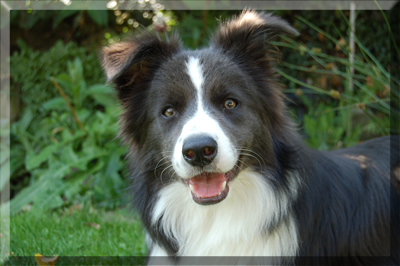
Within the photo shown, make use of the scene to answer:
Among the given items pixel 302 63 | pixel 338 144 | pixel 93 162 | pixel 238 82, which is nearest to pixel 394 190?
pixel 238 82

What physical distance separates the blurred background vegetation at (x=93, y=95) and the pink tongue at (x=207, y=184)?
2.18 m

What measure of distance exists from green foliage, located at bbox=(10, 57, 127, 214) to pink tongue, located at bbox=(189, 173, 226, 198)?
2.15 metres

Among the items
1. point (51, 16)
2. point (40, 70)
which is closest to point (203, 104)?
point (40, 70)

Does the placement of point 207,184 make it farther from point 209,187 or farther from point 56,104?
point 56,104

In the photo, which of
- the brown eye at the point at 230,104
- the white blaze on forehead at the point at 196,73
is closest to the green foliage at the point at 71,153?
the white blaze on forehead at the point at 196,73

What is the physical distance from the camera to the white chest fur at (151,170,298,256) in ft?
8.74

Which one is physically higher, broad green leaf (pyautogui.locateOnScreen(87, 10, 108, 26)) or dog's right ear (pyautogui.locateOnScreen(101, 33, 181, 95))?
broad green leaf (pyautogui.locateOnScreen(87, 10, 108, 26))

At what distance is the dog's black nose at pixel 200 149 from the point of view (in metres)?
2.26

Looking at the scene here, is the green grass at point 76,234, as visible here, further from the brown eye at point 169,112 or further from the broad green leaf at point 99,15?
the broad green leaf at point 99,15

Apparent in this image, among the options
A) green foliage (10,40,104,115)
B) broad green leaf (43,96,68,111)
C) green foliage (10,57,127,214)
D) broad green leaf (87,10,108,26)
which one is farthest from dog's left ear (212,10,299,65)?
green foliage (10,40,104,115)

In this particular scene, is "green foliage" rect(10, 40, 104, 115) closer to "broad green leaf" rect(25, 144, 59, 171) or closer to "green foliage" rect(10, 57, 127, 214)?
"green foliage" rect(10, 57, 127, 214)

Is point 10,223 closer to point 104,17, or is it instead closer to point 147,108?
point 147,108

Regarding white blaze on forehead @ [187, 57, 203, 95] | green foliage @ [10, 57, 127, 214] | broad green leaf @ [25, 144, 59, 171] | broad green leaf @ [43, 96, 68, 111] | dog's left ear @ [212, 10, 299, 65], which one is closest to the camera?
white blaze on forehead @ [187, 57, 203, 95]

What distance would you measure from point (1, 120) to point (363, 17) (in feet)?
20.9
